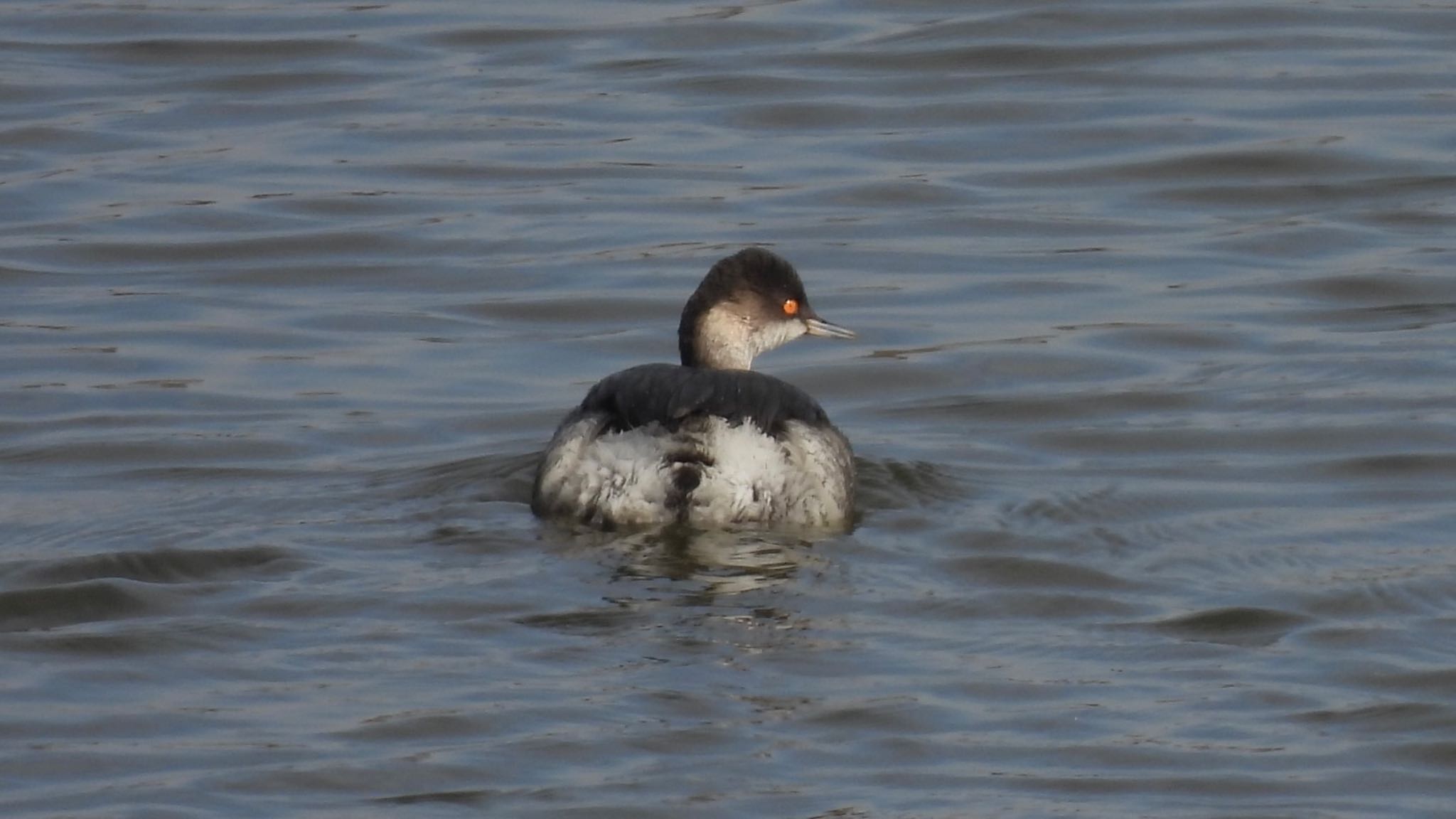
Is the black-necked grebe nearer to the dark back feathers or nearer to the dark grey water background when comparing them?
the dark back feathers

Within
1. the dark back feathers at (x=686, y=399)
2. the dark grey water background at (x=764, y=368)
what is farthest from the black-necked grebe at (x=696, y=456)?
the dark grey water background at (x=764, y=368)

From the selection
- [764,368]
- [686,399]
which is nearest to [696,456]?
[686,399]

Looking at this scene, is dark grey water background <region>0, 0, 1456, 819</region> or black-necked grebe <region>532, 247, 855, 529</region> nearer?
dark grey water background <region>0, 0, 1456, 819</region>

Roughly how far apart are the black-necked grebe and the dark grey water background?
119 mm

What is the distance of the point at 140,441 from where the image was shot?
905 cm

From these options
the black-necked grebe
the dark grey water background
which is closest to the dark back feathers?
the black-necked grebe

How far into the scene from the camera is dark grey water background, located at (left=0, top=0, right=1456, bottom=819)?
227 inches

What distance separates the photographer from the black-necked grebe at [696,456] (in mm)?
7426

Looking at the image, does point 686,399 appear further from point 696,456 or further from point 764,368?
point 764,368

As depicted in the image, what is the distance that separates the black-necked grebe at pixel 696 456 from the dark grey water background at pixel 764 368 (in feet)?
0.39

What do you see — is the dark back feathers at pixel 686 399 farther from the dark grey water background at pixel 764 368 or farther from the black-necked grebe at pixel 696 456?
the dark grey water background at pixel 764 368

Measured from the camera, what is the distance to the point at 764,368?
10648 mm

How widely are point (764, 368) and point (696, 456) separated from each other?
3263 millimetres

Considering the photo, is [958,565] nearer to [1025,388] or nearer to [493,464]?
[493,464]
